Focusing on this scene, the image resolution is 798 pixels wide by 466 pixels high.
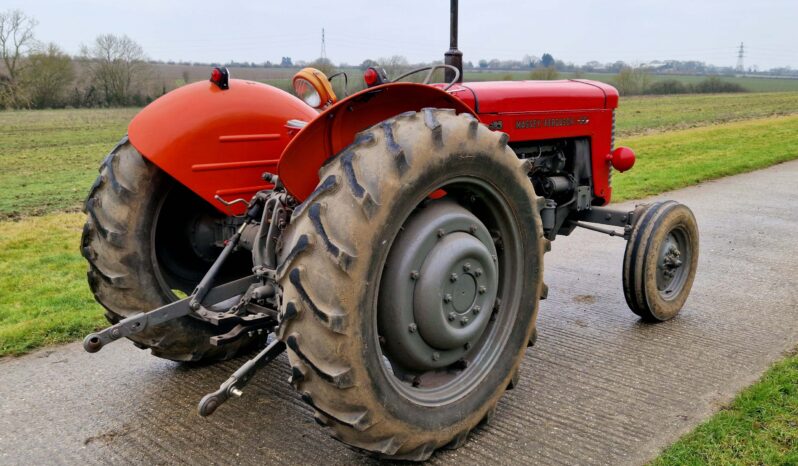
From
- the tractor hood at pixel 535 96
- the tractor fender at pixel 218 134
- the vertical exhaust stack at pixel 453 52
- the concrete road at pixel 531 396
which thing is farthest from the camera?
the vertical exhaust stack at pixel 453 52

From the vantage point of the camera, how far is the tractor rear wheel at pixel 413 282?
2230 millimetres

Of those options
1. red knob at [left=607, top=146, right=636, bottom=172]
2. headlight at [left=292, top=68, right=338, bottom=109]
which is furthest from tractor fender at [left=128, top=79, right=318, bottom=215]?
red knob at [left=607, top=146, right=636, bottom=172]

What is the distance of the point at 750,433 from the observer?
293 centimetres

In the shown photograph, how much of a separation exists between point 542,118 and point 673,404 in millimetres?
1806

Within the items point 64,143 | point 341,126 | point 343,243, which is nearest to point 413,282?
point 343,243

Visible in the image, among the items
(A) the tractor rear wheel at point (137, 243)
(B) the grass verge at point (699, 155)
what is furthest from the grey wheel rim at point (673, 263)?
(B) the grass verge at point (699, 155)

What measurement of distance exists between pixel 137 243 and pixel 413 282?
4.64 feet

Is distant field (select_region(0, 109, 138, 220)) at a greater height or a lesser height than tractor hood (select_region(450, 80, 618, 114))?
Result: lesser

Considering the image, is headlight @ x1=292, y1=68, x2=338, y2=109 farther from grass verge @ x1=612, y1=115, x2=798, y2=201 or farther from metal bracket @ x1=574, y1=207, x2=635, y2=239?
grass verge @ x1=612, y1=115, x2=798, y2=201

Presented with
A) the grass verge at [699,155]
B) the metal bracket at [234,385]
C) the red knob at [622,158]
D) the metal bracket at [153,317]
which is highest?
the red knob at [622,158]

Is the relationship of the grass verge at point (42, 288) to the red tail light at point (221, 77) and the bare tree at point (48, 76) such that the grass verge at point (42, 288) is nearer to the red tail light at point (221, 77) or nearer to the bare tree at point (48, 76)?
the red tail light at point (221, 77)

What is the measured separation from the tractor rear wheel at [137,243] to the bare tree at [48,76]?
110ft

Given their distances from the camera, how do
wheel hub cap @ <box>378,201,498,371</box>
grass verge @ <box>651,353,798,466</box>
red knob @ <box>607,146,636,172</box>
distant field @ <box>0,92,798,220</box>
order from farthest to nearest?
distant field @ <box>0,92,798,220</box> → red knob @ <box>607,146,636,172</box> → grass verge @ <box>651,353,798,466</box> → wheel hub cap @ <box>378,201,498,371</box>

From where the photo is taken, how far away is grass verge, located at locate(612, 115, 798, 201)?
9625mm
